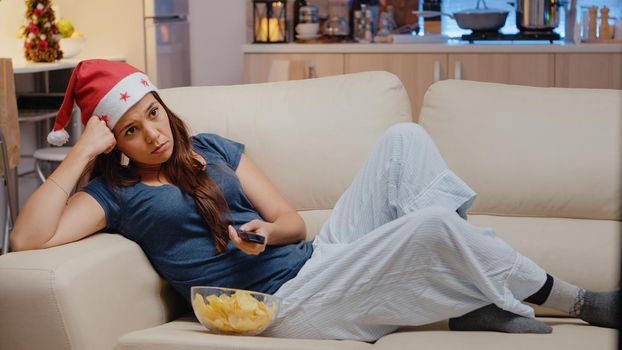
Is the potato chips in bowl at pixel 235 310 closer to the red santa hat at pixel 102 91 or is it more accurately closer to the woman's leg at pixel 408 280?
the woman's leg at pixel 408 280

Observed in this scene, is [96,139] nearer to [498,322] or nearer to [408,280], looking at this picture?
[408,280]

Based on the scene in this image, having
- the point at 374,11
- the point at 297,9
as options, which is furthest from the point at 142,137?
the point at 374,11

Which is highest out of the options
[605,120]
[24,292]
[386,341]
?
[605,120]

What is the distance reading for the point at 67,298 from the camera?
185 cm

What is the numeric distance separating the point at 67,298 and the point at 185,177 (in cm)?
48

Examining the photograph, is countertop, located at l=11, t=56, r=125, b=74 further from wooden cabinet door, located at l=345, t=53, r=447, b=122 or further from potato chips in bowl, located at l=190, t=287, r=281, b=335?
potato chips in bowl, located at l=190, t=287, r=281, b=335

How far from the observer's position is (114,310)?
6.52 feet

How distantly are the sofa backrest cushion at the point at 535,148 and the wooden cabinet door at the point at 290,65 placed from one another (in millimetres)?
2267

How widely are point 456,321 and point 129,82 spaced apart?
36.4 inches

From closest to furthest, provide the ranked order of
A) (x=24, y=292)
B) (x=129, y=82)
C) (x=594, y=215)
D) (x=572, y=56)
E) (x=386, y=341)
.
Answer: (x=24, y=292), (x=386, y=341), (x=129, y=82), (x=594, y=215), (x=572, y=56)

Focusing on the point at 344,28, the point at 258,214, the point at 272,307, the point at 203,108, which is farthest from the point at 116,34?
the point at 272,307

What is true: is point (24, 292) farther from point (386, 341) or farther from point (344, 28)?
point (344, 28)

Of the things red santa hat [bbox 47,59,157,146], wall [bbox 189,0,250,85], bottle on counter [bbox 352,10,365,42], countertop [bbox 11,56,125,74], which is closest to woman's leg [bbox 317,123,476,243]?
red santa hat [bbox 47,59,157,146]

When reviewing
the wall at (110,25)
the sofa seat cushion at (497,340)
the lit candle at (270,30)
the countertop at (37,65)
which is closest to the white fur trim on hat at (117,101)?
the sofa seat cushion at (497,340)
